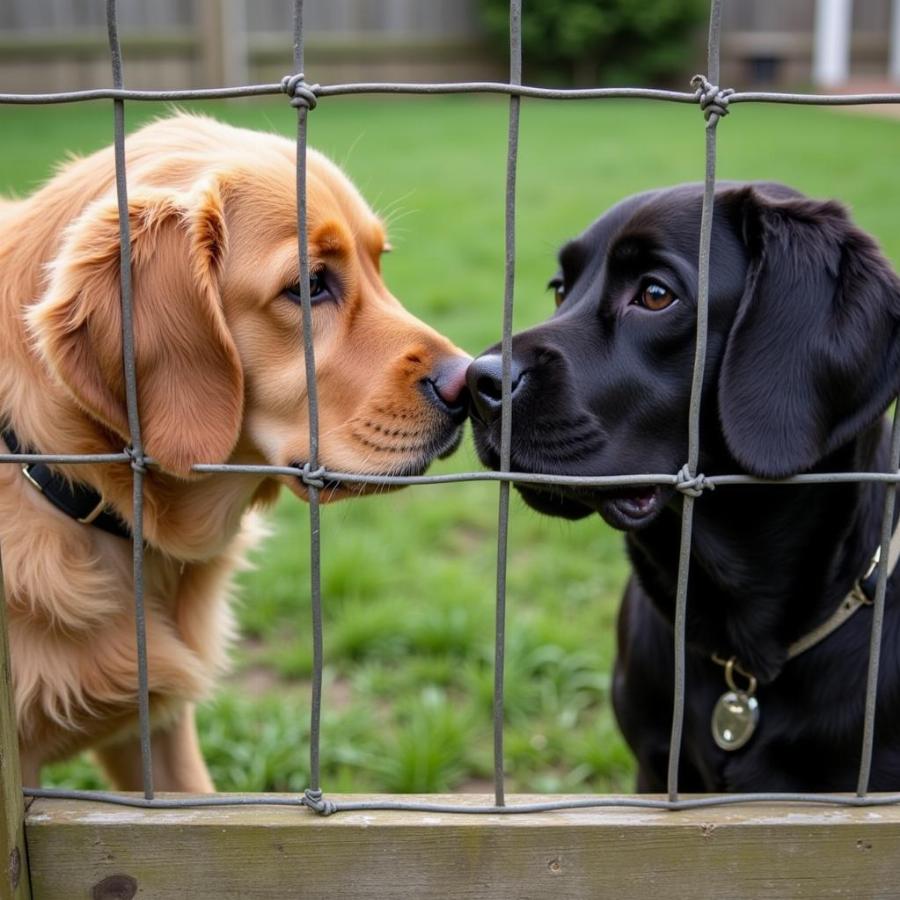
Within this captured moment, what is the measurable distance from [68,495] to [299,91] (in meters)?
0.98

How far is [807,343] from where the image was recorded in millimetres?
2072

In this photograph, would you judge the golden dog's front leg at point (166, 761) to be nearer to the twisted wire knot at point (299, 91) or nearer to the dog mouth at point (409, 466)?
the dog mouth at point (409, 466)

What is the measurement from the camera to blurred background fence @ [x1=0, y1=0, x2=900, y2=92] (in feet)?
54.6

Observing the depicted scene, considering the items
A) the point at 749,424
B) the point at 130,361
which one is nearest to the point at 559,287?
the point at 749,424

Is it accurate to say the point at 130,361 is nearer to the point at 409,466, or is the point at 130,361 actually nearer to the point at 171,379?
the point at 171,379

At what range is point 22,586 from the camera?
6.94ft

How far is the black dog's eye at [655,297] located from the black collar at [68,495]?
114cm

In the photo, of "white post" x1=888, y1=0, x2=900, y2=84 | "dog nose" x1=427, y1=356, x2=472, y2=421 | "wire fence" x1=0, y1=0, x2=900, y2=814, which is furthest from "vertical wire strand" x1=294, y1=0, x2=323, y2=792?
"white post" x1=888, y1=0, x2=900, y2=84

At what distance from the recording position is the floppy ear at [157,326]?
6.61ft

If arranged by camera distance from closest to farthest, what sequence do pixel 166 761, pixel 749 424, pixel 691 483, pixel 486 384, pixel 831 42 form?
pixel 691 483
pixel 749 424
pixel 486 384
pixel 166 761
pixel 831 42

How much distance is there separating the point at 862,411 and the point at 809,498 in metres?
0.28

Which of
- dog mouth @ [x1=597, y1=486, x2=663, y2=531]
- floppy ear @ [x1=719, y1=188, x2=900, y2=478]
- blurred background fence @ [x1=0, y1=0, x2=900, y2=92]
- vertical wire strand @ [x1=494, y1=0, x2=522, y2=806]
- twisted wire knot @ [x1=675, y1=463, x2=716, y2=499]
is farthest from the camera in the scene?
blurred background fence @ [x1=0, y1=0, x2=900, y2=92]

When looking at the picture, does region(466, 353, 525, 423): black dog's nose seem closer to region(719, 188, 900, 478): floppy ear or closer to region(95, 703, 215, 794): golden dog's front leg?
region(719, 188, 900, 478): floppy ear

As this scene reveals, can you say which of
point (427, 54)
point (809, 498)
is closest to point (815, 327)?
point (809, 498)
